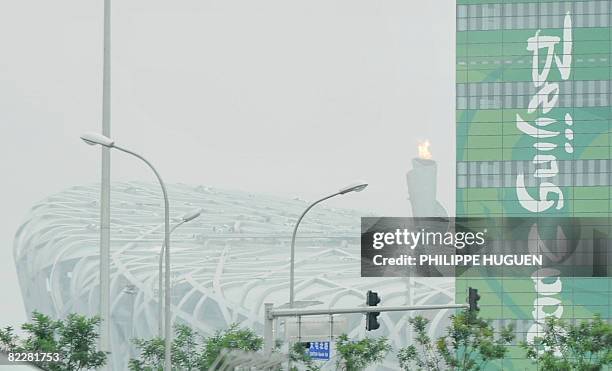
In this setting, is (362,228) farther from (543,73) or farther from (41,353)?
(41,353)

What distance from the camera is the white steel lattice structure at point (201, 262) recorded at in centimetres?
16238

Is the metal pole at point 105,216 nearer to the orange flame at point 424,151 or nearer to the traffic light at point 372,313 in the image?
the traffic light at point 372,313

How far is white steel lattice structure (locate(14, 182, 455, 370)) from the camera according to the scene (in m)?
162

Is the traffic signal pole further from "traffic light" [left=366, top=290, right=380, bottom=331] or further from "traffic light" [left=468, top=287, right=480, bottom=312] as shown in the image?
"traffic light" [left=468, top=287, right=480, bottom=312]

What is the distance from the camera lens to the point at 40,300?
172125 millimetres

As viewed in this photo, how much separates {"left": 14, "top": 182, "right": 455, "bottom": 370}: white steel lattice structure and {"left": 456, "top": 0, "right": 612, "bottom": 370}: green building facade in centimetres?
1607

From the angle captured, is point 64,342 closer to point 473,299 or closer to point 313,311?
point 313,311

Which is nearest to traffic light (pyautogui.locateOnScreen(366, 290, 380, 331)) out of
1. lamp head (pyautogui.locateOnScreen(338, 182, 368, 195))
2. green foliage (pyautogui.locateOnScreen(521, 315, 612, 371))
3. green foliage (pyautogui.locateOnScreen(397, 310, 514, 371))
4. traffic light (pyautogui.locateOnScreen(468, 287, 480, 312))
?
traffic light (pyautogui.locateOnScreen(468, 287, 480, 312))

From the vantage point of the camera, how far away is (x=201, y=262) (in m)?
167

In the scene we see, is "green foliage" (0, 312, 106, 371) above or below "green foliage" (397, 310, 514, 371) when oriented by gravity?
above

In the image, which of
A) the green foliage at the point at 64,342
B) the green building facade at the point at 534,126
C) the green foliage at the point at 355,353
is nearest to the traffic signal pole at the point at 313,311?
the green foliage at the point at 64,342

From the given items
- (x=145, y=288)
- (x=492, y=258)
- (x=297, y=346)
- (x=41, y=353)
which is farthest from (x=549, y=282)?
(x=41, y=353)

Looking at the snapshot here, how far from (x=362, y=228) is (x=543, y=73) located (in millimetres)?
30530

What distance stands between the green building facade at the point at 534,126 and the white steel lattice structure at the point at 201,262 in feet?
52.7
